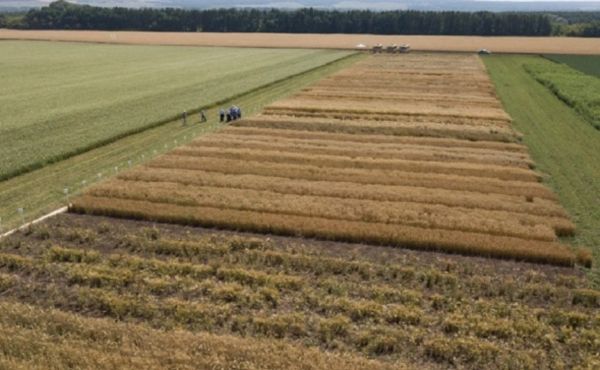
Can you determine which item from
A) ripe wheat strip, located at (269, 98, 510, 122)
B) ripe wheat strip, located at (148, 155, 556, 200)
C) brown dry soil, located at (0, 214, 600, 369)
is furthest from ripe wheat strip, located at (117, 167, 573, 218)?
ripe wheat strip, located at (269, 98, 510, 122)

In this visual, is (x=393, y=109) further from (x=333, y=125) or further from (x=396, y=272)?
(x=396, y=272)

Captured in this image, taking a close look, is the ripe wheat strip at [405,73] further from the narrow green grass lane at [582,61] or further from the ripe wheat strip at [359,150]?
the ripe wheat strip at [359,150]

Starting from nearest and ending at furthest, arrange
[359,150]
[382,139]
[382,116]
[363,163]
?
[363,163]
[359,150]
[382,139]
[382,116]

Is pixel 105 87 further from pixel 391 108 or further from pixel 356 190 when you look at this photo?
pixel 356 190

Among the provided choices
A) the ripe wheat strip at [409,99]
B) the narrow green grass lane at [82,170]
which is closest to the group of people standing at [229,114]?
the narrow green grass lane at [82,170]

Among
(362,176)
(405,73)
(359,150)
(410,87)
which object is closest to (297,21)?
(405,73)

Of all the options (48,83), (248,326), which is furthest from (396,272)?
(48,83)
